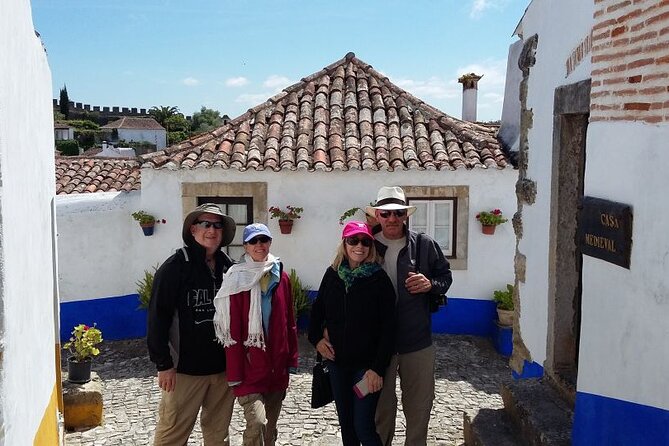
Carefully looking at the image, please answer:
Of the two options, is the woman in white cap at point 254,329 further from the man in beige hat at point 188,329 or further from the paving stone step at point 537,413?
the paving stone step at point 537,413

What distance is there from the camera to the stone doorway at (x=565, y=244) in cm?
434

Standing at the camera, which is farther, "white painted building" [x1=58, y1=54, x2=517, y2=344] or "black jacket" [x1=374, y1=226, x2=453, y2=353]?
"white painted building" [x1=58, y1=54, x2=517, y2=344]

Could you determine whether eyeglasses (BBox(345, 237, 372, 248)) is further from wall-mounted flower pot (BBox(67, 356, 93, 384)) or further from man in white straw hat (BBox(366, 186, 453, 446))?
wall-mounted flower pot (BBox(67, 356, 93, 384))

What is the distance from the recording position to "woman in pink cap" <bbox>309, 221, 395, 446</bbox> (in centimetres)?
363

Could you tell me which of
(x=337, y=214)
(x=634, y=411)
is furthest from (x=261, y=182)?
(x=634, y=411)

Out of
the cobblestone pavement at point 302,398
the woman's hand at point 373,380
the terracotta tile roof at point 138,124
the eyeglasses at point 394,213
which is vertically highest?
the terracotta tile roof at point 138,124

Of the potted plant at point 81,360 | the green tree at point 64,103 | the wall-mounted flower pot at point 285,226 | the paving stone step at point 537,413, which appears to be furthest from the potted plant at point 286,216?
the green tree at point 64,103

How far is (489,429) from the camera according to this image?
14.3ft

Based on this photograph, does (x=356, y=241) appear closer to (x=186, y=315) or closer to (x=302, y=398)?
(x=186, y=315)

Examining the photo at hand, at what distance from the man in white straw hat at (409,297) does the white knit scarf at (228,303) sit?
2.61 feet

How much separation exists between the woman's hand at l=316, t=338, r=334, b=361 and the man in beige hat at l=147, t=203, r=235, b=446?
599mm

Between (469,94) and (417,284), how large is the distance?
848cm

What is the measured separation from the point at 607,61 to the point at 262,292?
2.27m

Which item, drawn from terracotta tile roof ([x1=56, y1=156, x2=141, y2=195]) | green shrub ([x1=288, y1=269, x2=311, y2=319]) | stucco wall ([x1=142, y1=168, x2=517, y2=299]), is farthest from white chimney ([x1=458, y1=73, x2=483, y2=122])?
terracotta tile roof ([x1=56, y1=156, x2=141, y2=195])
